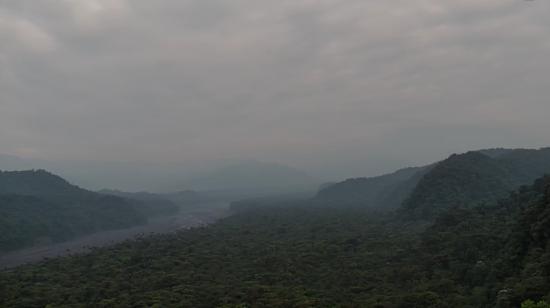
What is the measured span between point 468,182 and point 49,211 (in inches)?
3935

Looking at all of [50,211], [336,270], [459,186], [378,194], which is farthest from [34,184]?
[336,270]

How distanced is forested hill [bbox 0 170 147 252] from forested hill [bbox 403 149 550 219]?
7892 centimetres

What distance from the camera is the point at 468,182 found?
87.6 m

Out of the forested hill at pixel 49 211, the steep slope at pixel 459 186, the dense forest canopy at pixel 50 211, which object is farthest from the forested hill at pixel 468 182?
the forested hill at pixel 49 211

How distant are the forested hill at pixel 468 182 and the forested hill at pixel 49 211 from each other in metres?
78.9

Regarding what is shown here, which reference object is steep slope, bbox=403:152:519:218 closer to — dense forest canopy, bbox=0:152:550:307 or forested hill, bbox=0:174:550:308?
dense forest canopy, bbox=0:152:550:307

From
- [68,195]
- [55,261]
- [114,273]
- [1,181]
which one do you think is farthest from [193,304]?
[1,181]

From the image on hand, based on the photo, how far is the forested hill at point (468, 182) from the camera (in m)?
79.4

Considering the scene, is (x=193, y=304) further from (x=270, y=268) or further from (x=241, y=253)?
(x=241, y=253)

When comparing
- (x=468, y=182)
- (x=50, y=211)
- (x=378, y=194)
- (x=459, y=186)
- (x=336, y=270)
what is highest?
(x=50, y=211)

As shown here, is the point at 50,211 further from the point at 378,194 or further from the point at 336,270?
the point at 378,194

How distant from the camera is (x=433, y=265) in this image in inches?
1516

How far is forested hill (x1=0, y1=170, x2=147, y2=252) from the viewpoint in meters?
98.4

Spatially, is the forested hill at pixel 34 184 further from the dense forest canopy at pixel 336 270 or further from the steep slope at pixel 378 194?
the dense forest canopy at pixel 336 270
